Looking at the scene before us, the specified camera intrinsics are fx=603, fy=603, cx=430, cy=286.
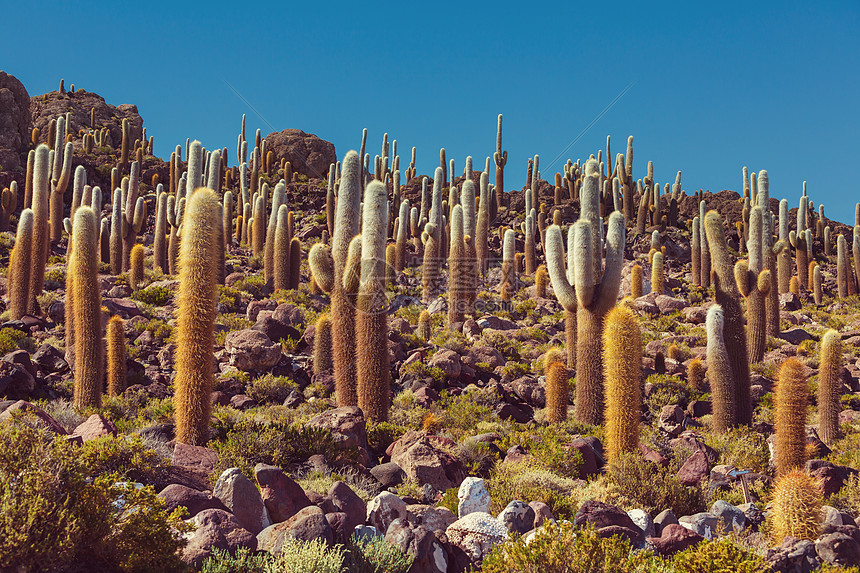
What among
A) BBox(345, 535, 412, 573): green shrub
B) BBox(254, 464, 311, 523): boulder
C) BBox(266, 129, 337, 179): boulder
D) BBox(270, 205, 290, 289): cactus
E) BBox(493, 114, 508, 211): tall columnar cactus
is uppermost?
BBox(266, 129, 337, 179): boulder

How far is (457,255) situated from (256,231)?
11267 mm

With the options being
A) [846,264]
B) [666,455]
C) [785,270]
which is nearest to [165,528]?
[666,455]

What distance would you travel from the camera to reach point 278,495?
5758mm

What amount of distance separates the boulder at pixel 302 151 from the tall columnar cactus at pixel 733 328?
35766 millimetres

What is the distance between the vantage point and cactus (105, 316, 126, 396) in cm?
1133

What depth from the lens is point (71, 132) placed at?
140 feet

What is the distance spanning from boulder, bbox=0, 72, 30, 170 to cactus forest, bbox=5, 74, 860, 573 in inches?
352

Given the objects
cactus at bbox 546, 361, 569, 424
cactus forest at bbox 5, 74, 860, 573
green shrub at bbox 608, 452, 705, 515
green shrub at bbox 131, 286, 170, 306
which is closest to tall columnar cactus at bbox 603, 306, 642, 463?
cactus forest at bbox 5, 74, 860, 573

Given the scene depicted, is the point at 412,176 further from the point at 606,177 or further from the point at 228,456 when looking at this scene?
the point at 228,456

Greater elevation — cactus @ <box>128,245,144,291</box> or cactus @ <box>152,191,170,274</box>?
cactus @ <box>152,191,170,274</box>

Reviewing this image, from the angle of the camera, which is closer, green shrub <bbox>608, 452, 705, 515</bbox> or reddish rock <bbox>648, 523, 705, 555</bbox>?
reddish rock <bbox>648, 523, 705, 555</bbox>

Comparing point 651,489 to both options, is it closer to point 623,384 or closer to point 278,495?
point 623,384

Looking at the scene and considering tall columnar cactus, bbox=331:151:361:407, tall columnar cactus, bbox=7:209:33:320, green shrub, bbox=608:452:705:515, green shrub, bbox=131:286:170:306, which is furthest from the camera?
green shrub, bbox=131:286:170:306

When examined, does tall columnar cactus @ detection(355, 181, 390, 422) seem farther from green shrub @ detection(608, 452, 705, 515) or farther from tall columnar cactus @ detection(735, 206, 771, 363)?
tall columnar cactus @ detection(735, 206, 771, 363)
